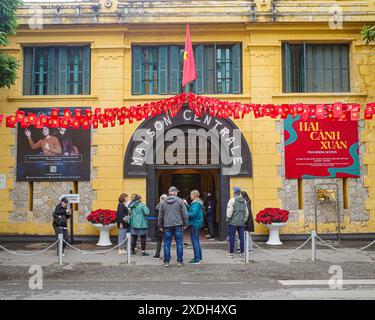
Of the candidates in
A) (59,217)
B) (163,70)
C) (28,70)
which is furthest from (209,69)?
(59,217)

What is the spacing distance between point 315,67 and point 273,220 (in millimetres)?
5767

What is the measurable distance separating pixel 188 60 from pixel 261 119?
10.8 ft

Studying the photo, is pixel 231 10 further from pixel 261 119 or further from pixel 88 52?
pixel 88 52

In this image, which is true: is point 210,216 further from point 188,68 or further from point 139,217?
point 188,68

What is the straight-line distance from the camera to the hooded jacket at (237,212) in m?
11.4

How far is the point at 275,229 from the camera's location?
548 inches

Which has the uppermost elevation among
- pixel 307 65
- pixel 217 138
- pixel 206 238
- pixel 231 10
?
pixel 231 10

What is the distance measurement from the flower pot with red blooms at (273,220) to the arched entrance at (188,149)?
141 centimetres

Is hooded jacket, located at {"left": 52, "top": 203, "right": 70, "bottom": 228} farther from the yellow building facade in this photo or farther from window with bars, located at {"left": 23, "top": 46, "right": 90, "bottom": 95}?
window with bars, located at {"left": 23, "top": 46, "right": 90, "bottom": 95}

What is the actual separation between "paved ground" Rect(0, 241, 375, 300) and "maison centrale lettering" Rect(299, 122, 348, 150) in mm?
3862

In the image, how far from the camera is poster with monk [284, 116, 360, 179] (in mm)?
14625

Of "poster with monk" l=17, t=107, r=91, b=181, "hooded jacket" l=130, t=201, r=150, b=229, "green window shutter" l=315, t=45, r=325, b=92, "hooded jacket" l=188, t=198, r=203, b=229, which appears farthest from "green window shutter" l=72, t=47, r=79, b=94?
"green window shutter" l=315, t=45, r=325, b=92

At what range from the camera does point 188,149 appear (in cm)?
1484

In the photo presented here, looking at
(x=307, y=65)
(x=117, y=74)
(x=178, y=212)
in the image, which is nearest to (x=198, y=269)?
(x=178, y=212)
